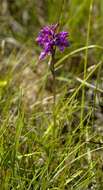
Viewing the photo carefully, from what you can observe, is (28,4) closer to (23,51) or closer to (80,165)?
(23,51)

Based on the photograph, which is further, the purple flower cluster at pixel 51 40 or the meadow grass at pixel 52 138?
the purple flower cluster at pixel 51 40

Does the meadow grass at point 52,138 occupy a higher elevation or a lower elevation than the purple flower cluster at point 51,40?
lower

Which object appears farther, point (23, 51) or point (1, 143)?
point (23, 51)

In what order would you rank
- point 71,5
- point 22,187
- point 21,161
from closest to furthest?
point 22,187 → point 21,161 → point 71,5

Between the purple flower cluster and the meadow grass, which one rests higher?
the purple flower cluster

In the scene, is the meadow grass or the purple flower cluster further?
the purple flower cluster

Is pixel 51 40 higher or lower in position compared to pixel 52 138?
higher

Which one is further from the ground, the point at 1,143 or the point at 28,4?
the point at 28,4

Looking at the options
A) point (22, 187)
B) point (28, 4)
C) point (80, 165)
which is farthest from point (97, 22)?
point (22, 187)
